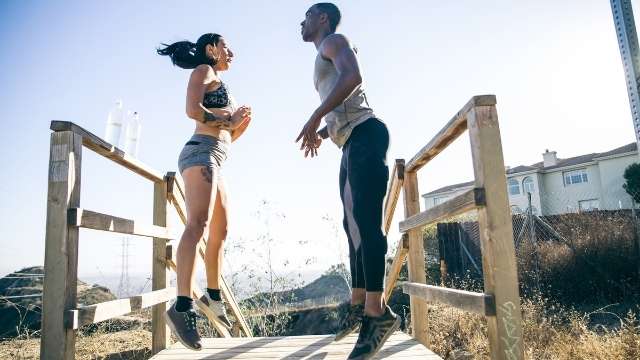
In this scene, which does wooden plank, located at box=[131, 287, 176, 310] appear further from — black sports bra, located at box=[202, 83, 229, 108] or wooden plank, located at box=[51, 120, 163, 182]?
black sports bra, located at box=[202, 83, 229, 108]

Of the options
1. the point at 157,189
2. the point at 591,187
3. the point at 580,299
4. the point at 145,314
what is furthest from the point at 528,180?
the point at 157,189

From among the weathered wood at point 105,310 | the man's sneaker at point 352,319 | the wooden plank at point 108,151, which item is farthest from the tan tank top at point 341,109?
the weathered wood at point 105,310

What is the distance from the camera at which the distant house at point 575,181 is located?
28266 mm

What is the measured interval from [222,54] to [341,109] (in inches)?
41.2

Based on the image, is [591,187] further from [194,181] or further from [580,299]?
[194,181]

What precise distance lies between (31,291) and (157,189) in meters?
9.82

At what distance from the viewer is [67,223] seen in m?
1.94

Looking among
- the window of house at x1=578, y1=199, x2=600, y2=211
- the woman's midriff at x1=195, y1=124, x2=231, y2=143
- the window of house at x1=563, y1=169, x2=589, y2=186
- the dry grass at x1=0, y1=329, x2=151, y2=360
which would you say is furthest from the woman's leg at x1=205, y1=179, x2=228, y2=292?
the window of house at x1=563, y1=169, x2=589, y2=186

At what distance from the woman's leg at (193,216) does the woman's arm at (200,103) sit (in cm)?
32

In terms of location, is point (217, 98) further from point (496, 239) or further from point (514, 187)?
point (514, 187)

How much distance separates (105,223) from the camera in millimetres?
2205

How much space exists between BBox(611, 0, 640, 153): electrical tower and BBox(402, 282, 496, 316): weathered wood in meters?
2.71

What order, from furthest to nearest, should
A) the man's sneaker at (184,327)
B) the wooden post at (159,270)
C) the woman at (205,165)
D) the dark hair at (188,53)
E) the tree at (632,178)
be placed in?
the tree at (632,178)
the wooden post at (159,270)
the dark hair at (188,53)
the woman at (205,165)
the man's sneaker at (184,327)

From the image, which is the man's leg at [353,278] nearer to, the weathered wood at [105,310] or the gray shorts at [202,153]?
the gray shorts at [202,153]
